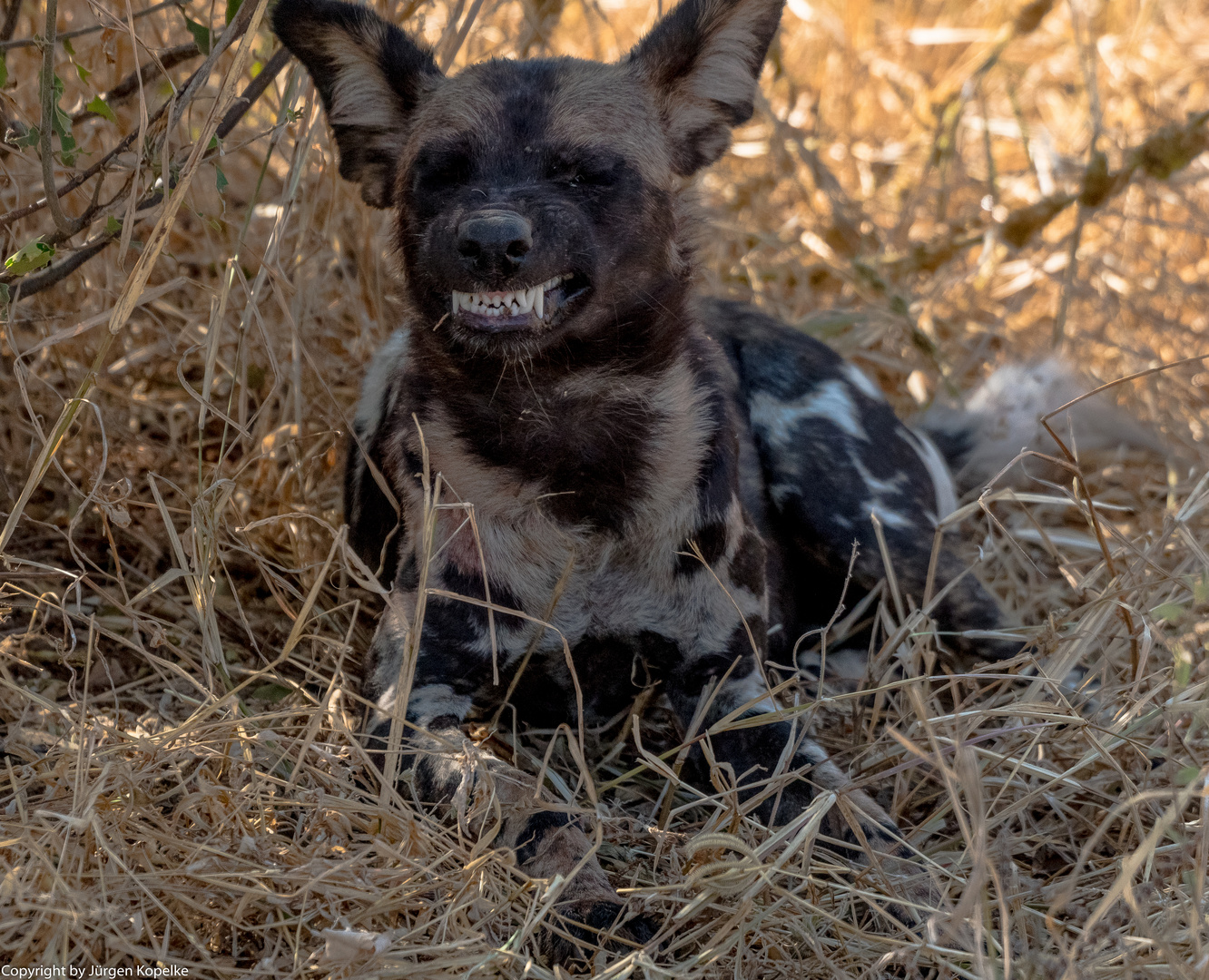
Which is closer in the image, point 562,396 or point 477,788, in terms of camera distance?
point 477,788

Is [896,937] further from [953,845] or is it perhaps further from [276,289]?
[276,289]

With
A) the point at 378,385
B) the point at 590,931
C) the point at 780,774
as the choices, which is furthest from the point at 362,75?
the point at 590,931

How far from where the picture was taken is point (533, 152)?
2.85 meters

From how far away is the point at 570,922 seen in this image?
7.59ft

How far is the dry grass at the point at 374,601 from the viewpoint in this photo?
2.20 metres

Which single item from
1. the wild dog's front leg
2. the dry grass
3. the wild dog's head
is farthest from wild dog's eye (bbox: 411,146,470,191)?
the wild dog's front leg

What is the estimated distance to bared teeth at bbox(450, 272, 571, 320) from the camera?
2.70 metres

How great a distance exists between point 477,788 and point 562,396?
947 millimetres

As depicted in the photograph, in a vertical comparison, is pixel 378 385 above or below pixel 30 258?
below

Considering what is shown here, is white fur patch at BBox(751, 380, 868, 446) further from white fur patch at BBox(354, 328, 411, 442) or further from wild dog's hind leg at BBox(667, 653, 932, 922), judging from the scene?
white fur patch at BBox(354, 328, 411, 442)

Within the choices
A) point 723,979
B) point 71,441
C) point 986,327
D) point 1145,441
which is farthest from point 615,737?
point 986,327

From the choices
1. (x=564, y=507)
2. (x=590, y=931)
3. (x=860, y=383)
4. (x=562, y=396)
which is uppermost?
(x=562, y=396)

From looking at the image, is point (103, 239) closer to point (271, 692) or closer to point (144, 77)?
point (144, 77)

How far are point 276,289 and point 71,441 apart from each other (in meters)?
0.98
